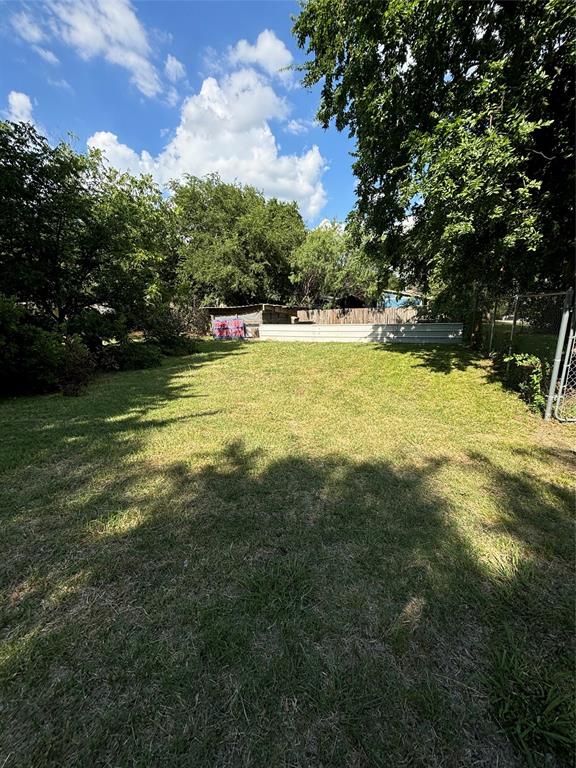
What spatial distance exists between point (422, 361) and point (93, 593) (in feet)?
28.4

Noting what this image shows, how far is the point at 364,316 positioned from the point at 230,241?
9950 millimetres

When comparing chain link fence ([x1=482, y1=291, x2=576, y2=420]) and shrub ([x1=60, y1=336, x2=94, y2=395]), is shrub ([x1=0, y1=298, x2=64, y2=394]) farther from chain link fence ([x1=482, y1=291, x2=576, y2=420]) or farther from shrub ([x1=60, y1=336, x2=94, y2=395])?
chain link fence ([x1=482, y1=291, x2=576, y2=420])

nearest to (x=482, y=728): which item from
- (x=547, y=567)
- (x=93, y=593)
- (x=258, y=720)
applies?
(x=258, y=720)

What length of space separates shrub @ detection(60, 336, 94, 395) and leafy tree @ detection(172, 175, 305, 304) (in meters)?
14.9

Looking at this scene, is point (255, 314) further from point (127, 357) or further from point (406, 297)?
point (406, 297)

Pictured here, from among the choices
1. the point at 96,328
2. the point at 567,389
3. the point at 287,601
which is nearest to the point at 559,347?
the point at 567,389

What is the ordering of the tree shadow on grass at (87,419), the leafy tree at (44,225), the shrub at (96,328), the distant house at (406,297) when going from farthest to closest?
the distant house at (406,297) → the shrub at (96,328) → the leafy tree at (44,225) → the tree shadow on grass at (87,419)

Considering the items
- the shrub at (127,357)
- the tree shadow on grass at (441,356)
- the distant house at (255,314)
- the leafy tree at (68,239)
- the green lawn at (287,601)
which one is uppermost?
the leafy tree at (68,239)

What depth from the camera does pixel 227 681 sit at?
1.37 m

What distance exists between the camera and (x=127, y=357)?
9352mm

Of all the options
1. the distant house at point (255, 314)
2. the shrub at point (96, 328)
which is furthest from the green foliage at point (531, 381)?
the distant house at point (255, 314)

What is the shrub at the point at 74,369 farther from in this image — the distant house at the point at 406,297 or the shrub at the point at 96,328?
the distant house at the point at 406,297

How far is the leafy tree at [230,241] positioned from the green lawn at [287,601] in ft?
63.0

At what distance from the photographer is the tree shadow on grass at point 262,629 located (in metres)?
1.19
